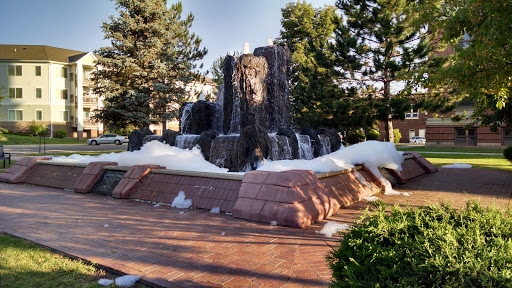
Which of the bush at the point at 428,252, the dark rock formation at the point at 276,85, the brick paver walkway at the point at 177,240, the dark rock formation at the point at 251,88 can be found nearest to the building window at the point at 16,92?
the dark rock formation at the point at 276,85

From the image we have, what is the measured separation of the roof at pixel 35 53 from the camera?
170 feet

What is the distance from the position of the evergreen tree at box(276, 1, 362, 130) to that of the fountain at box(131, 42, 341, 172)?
9.63m

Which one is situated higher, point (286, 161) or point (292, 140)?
point (292, 140)

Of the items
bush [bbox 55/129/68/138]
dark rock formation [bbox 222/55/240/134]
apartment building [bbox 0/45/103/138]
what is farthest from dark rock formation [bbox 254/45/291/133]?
bush [bbox 55/129/68/138]

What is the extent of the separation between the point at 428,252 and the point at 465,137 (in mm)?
39236

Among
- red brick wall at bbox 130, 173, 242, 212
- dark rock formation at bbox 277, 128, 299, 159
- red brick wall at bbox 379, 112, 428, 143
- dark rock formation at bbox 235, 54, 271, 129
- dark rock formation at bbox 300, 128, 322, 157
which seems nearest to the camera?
red brick wall at bbox 130, 173, 242, 212

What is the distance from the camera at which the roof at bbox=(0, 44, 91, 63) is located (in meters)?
51.9

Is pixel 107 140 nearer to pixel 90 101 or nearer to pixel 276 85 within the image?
pixel 90 101

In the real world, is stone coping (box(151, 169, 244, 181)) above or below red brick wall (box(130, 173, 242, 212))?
above

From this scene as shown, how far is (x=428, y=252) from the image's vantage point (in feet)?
7.48

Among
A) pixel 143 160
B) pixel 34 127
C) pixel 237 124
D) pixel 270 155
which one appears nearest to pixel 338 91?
pixel 237 124

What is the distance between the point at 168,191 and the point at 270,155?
3.54m

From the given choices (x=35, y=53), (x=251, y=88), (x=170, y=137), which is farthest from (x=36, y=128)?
(x=251, y=88)

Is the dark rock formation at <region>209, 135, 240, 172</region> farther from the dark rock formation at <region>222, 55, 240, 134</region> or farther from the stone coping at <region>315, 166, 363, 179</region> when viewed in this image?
the dark rock formation at <region>222, 55, 240, 134</region>
